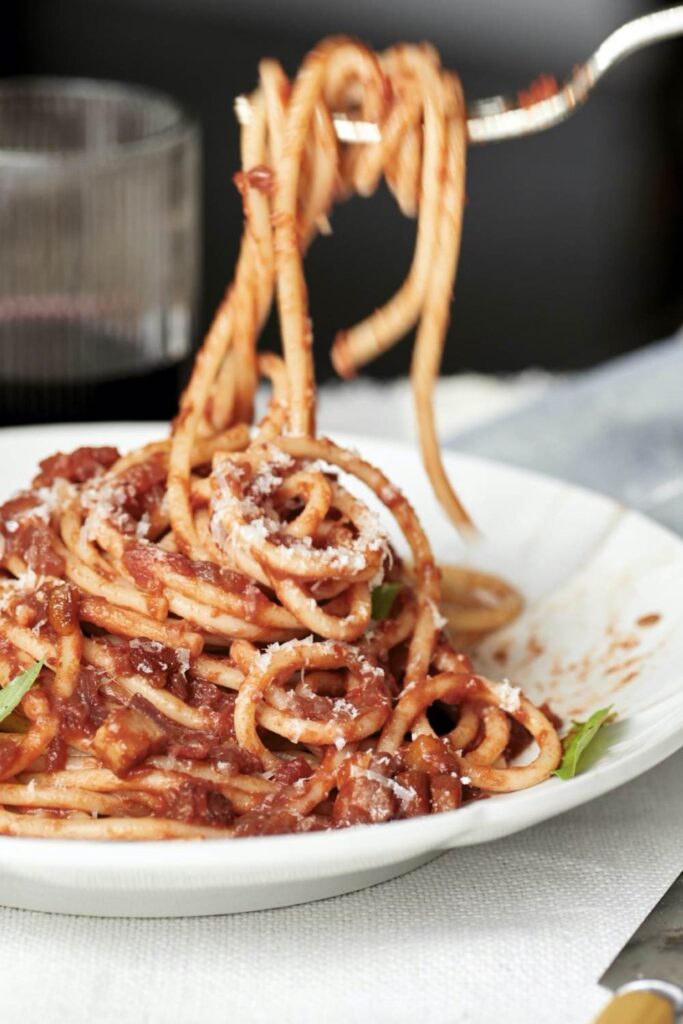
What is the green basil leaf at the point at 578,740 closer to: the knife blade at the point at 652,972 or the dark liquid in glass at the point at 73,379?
the knife blade at the point at 652,972

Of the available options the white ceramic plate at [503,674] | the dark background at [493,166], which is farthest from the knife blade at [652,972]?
the dark background at [493,166]

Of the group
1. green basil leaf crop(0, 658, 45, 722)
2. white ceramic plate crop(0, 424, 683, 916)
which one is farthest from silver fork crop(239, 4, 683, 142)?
green basil leaf crop(0, 658, 45, 722)

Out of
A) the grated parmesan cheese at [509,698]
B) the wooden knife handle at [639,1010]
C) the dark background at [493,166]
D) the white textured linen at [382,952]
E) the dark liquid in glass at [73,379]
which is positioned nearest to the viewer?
the wooden knife handle at [639,1010]

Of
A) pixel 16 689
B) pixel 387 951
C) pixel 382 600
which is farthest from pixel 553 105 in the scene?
pixel 387 951

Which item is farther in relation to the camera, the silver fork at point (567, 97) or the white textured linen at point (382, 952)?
the silver fork at point (567, 97)

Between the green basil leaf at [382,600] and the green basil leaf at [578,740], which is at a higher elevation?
the green basil leaf at [382,600]

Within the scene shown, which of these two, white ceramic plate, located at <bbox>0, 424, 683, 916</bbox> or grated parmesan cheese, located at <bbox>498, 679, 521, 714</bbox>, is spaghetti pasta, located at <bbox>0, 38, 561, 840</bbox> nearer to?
grated parmesan cheese, located at <bbox>498, 679, 521, 714</bbox>
